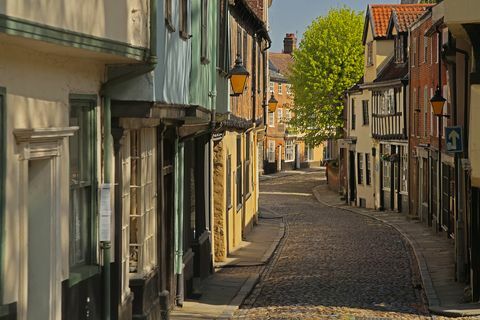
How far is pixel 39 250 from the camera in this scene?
28.6 feet

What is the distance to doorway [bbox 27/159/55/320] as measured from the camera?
28.6ft

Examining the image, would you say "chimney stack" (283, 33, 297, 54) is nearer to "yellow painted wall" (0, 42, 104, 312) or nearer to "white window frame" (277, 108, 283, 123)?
"white window frame" (277, 108, 283, 123)

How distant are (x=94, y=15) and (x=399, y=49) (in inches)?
1371

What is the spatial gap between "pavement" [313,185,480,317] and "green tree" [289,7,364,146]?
2222 cm

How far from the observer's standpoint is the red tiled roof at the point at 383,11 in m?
44.7

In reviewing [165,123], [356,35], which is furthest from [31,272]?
[356,35]

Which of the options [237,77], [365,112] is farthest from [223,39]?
[365,112]

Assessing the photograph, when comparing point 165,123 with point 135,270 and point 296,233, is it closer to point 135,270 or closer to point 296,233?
→ point 135,270

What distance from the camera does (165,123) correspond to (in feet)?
46.6

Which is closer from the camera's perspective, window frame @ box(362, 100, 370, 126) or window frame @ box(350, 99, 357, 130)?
window frame @ box(362, 100, 370, 126)

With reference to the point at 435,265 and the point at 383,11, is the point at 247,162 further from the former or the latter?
the point at 383,11

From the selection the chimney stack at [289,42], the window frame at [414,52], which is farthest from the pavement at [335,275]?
the chimney stack at [289,42]

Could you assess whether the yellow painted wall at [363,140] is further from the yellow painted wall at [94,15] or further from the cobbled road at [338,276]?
the yellow painted wall at [94,15]

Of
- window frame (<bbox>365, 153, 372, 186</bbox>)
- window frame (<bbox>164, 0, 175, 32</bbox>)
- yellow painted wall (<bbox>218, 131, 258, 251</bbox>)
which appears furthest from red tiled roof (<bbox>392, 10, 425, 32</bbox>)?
window frame (<bbox>164, 0, 175, 32</bbox>)
